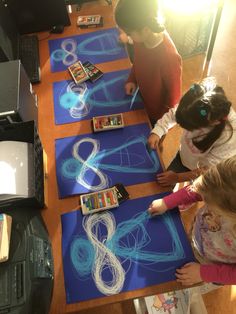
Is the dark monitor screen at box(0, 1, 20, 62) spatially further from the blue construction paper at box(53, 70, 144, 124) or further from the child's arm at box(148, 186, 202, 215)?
the child's arm at box(148, 186, 202, 215)

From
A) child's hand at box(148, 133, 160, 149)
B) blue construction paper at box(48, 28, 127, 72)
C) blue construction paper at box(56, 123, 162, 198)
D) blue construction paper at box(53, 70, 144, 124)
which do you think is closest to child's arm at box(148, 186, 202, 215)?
blue construction paper at box(56, 123, 162, 198)

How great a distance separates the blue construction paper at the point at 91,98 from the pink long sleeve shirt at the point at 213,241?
47 cm

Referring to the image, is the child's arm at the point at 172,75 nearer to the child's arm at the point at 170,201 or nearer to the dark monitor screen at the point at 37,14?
the child's arm at the point at 170,201

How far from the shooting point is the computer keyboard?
4.53 feet

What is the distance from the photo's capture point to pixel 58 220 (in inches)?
39.5

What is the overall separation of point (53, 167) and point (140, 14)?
2.11 ft

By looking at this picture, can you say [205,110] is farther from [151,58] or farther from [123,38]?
[123,38]

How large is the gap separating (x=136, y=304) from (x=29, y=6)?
4.87ft

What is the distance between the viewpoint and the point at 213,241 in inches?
36.8

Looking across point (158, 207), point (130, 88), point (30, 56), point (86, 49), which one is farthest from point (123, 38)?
point (158, 207)

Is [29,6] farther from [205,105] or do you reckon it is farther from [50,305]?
[50,305]

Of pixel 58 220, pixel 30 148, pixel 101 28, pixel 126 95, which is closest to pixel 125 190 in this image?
pixel 58 220

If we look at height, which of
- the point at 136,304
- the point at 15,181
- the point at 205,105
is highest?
the point at 205,105

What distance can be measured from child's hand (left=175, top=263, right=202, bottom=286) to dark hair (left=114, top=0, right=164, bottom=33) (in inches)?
32.2
